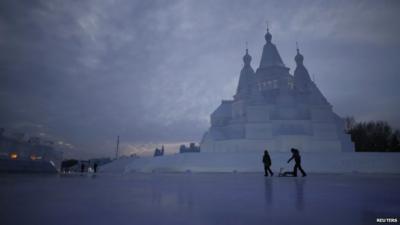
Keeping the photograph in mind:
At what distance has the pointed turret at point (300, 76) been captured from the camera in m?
46.9

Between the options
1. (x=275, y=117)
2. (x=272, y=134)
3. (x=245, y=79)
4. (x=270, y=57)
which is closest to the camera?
(x=272, y=134)

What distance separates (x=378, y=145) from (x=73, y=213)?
6999 centimetres

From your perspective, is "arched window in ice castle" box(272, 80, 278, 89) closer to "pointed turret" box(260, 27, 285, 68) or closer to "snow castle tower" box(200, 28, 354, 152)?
"snow castle tower" box(200, 28, 354, 152)

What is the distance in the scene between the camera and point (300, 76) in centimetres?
4747

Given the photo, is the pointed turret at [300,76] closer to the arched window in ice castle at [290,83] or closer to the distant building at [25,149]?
the arched window in ice castle at [290,83]

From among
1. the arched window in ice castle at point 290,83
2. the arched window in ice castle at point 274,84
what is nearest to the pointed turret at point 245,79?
the arched window in ice castle at point 274,84

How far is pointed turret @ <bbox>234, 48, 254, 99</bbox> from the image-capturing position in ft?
153

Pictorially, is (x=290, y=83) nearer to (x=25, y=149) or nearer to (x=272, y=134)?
(x=272, y=134)

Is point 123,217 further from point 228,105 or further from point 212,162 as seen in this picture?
point 228,105

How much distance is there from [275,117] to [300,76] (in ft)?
38.0

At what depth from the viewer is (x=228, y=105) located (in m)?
50.2

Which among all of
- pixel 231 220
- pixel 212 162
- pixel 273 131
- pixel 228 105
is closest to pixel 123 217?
pixel 231 220

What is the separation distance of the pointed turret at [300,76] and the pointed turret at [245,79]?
27.8ft

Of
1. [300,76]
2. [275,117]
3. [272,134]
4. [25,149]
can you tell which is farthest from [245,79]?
[25,149]
